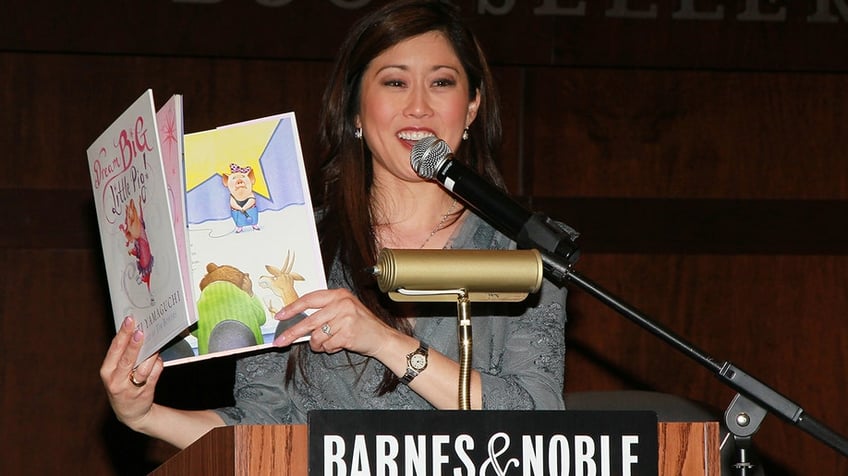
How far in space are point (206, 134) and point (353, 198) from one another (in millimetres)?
492

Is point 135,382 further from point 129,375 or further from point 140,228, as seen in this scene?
point 140,228

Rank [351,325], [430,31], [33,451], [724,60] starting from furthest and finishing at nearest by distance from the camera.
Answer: [724,60], [33,451], [430,31], [351,325]

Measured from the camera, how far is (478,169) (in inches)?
98.6

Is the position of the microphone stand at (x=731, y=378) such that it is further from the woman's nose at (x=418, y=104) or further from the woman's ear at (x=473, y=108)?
the woman's ear at (x=473, y=108)

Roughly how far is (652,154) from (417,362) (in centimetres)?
204

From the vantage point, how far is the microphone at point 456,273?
5.24ft

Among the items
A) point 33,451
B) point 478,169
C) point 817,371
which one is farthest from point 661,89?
point 33,451

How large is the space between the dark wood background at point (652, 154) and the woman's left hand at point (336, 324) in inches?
70.3

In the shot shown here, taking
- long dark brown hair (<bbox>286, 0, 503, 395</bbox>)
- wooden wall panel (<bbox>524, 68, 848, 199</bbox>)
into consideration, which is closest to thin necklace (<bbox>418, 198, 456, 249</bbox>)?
long dark brown hair (<bbox>286, 0, 503, 395</bbox>)

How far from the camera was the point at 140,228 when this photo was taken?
6.07 ft

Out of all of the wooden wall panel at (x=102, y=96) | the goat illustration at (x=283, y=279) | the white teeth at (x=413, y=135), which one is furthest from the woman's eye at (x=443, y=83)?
the wooden wall panel at (x=102, y=96)

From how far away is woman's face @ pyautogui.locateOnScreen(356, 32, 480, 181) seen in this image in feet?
7.57

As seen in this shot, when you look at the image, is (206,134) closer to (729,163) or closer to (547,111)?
(547,111)

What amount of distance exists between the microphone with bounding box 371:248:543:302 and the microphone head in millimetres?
266
